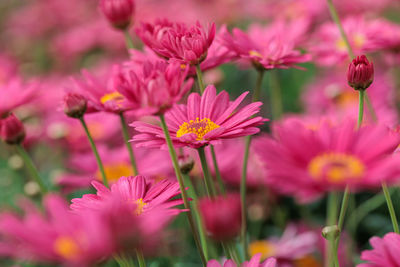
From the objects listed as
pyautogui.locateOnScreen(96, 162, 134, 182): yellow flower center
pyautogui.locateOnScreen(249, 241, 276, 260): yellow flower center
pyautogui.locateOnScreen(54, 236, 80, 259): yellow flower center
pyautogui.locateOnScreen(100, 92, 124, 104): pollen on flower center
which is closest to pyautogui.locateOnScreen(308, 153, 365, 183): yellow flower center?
pyautogui.locateOnScreen(54, 236, 80, 259): yellow flower center

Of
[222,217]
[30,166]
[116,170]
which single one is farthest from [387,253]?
[116,170]

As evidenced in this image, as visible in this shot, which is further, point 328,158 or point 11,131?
point 11,131

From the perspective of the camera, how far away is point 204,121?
3.13ft

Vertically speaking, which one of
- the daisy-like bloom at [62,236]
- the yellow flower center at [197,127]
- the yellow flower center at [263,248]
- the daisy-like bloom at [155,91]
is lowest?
the yellow flower center at [263,248]

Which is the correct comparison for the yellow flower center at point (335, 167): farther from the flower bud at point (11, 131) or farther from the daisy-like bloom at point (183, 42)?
the flower bud at point (11, 131)

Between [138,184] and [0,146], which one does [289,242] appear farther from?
[0,146]

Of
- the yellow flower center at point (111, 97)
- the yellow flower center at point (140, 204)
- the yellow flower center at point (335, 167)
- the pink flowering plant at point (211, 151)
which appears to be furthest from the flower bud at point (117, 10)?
the yellow flower center at point (335, 167)

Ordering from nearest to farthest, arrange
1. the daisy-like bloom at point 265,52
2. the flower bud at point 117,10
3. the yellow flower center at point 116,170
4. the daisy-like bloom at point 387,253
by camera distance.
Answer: the daisy-like bloom at point 387,253
the daisy-like bloom at point 265,52
the flower bud at point 117,10
the yellow flower center at point 116,170

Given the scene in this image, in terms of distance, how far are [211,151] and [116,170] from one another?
2.08ft

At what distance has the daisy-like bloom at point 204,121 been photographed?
85 cm

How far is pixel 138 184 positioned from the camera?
865mm

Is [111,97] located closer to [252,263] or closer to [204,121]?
[204,121]

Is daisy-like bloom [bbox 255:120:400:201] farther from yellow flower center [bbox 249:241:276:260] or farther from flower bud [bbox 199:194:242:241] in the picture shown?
yellow flower center [bbox 249:241:276:260]

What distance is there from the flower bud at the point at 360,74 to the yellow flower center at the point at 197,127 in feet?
0.92
